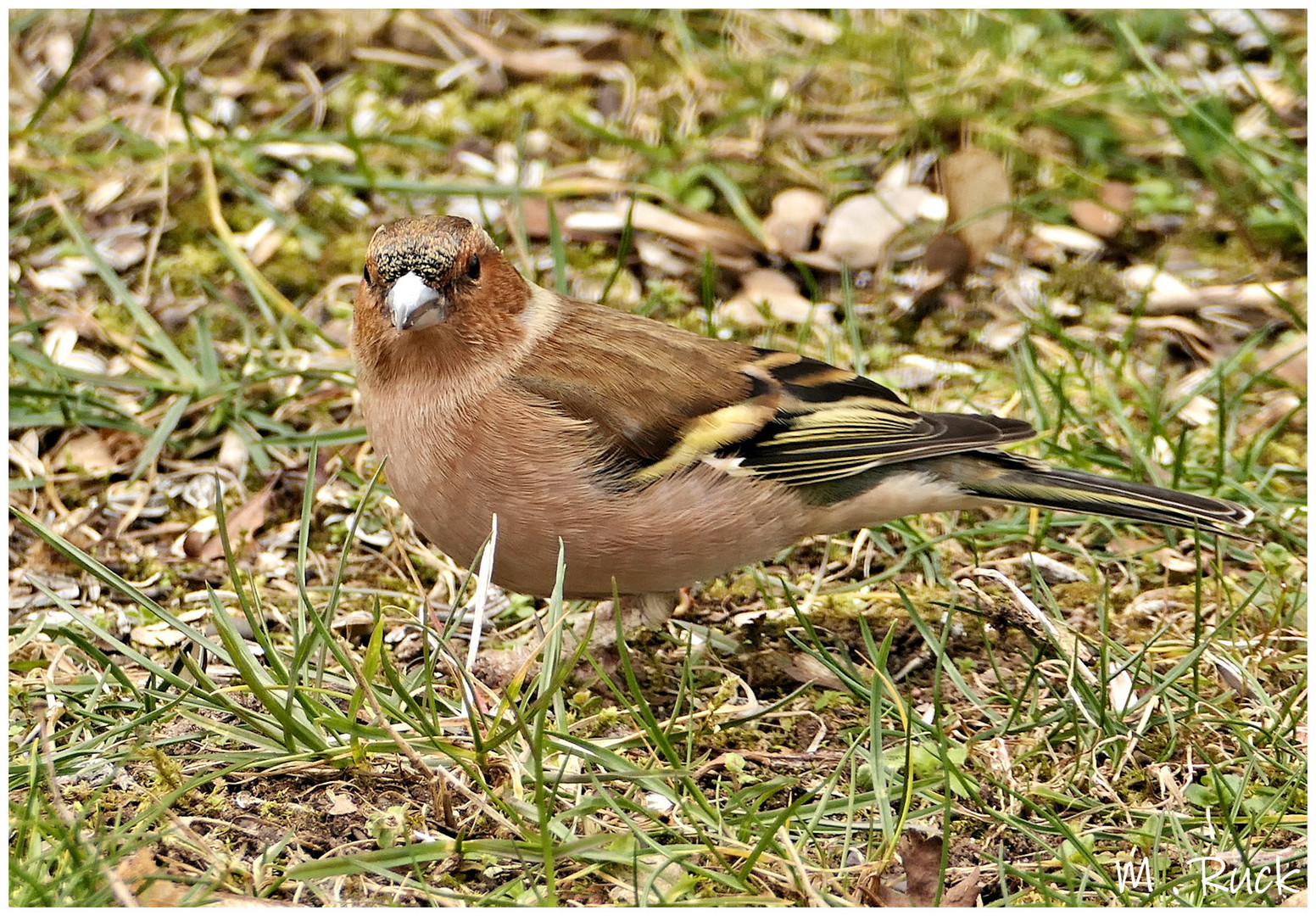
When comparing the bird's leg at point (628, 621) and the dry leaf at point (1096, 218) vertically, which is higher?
the dry leaf at point (1096, 218)

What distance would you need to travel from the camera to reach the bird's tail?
3996 mm

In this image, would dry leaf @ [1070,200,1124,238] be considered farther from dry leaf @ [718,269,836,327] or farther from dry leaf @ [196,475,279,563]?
dry leaf @ [196,475,279,563]

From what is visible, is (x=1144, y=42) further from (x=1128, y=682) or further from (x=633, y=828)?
(x=633, y=828)

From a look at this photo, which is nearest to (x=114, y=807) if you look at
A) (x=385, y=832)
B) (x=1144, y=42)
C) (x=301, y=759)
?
(x=301, y=759)

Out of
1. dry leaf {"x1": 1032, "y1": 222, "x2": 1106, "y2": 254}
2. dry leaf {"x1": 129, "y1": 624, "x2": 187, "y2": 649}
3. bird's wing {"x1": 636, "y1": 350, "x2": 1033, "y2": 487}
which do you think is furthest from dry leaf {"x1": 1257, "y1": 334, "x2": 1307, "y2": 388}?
dry leaf {"x1": 129, "y1": 624, "x2": 187, "y2": 649}

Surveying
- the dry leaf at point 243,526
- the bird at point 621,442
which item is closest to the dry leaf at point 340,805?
the bird at point 621,442

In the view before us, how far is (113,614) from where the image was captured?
424cm

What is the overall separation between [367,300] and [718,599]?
146 cm

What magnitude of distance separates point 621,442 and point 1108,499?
1412 mm

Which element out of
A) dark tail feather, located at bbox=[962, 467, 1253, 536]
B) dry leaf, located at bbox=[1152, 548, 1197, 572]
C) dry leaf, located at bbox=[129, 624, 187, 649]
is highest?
dark tail feather, located at bbox=[962, 467, 1253, 536]

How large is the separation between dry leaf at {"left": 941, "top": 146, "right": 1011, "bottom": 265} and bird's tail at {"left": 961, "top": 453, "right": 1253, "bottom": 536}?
1.99 m

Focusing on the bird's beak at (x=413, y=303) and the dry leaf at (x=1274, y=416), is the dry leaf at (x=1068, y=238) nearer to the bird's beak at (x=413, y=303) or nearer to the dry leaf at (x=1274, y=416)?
the dry leaf at (x=1274, y=416)

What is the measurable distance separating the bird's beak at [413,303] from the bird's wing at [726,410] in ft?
1.03

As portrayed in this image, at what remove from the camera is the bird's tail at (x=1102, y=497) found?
400 cm
